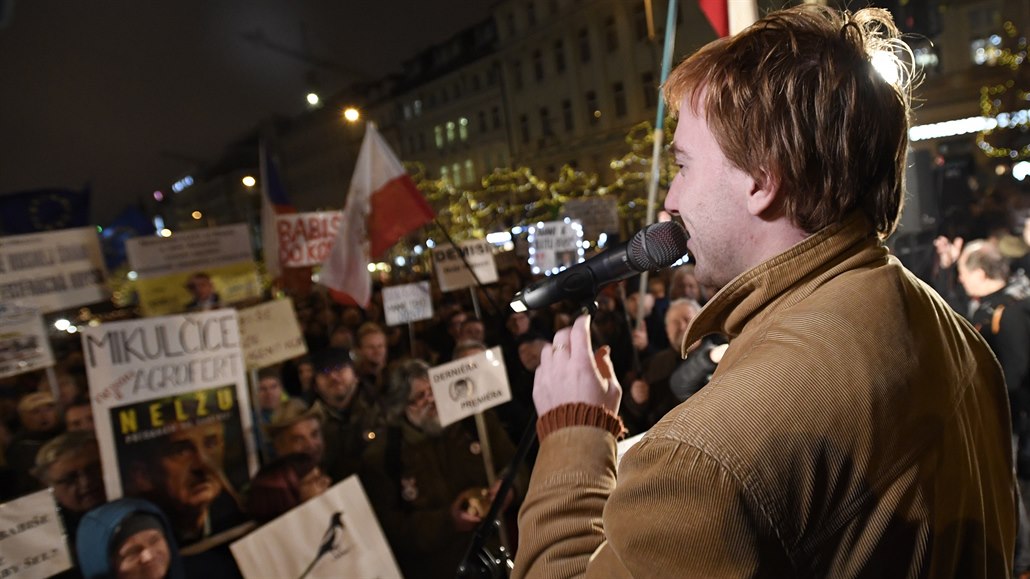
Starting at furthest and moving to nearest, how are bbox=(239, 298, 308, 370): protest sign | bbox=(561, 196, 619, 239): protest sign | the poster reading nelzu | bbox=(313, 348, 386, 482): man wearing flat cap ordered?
1. bbox=(561, 196, 619, 239): protest sign
2. bbox=(239, 298, 308, 370): protest sign
3. bbox=(313, 348, 386, 482): man wearing flat cap
4. the poster reading nelzu

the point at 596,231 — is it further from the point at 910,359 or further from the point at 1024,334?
the point at 910,359

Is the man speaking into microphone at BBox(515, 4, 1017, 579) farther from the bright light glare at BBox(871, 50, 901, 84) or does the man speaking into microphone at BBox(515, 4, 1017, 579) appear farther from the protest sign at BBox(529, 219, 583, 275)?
the protest sign at BBox(529, 219, 583, 275)

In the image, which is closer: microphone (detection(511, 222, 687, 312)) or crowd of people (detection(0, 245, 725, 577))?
microphone (detection(511, 222, 687, 312))

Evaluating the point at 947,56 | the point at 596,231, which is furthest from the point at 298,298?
the point at 947,56

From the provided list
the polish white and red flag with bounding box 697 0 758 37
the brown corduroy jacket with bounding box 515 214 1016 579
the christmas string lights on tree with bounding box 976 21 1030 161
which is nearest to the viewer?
the brown corduroy jacket with bounding box 515 214 1016 579

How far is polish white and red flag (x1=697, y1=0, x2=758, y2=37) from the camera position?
131 inches

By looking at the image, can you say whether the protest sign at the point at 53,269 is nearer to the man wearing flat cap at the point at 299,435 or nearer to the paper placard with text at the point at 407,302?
the man wearing flat cap at the point at 299,435

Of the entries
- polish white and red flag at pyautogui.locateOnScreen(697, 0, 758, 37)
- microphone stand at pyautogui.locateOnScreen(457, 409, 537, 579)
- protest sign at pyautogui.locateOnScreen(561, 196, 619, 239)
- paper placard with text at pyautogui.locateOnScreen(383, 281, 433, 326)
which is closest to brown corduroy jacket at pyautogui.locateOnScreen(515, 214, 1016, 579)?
microphone stand at pyautogui.locateOnScreen(457, 409, 537, 579)

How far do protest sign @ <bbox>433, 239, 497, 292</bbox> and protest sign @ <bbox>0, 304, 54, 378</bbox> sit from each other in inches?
90.5

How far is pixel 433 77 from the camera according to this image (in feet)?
17.8

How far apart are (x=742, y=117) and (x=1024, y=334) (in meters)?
4.19

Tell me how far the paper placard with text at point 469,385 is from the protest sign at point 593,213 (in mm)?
1707

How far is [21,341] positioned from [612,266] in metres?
2.56

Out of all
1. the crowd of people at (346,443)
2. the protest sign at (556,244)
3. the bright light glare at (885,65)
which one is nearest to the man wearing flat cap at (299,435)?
the crowd of people at (346,443)
